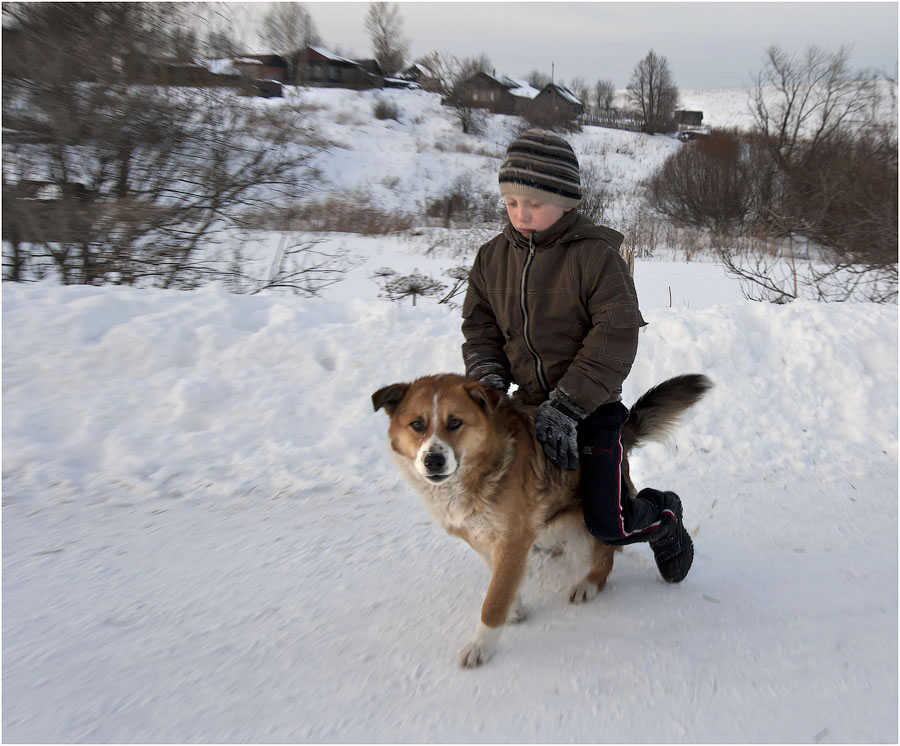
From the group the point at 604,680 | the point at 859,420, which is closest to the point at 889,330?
the point at 859,420

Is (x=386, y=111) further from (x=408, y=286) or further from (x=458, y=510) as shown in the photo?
(x=458, y=510)

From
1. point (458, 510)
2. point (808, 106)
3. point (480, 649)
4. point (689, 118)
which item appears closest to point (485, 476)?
point (458, 510)

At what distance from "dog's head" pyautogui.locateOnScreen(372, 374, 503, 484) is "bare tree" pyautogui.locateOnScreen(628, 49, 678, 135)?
46227 millimetres

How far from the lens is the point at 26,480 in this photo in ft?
12.0

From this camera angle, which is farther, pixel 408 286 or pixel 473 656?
pixel 408 286

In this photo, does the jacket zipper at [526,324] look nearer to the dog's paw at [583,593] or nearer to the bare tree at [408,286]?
the dog's paw at [583,593]

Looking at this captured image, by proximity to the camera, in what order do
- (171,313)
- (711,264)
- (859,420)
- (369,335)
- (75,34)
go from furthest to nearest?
(711,264)
(75,34)
(369,335)
(171,313)
(859,420)

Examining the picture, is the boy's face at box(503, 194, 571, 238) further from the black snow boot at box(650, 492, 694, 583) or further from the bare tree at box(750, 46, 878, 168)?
the bare tree at box(750, 46, 878, 168)

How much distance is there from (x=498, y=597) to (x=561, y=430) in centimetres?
75

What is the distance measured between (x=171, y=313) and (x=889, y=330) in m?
7.19

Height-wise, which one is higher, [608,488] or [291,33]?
[291,33]

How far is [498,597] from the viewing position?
2477mm

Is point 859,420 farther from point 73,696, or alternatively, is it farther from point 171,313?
point 171,313

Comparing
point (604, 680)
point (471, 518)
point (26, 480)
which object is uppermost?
point (471, 518)
